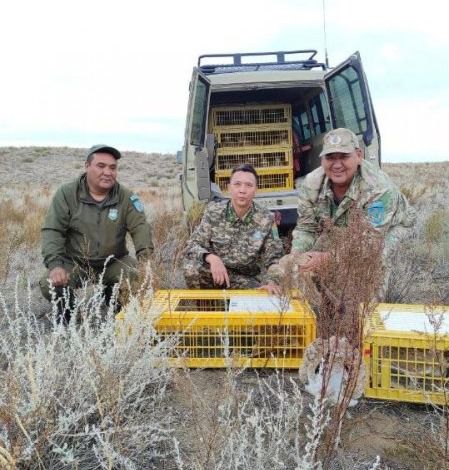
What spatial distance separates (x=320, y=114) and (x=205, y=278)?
13.6 ft

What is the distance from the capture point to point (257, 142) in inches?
317

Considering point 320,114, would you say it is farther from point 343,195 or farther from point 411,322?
point 411,322

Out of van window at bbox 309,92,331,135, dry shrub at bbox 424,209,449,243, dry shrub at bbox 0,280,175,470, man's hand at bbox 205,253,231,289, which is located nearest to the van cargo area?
van window at bbox 309,92,331,135

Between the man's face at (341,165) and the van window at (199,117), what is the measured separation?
268cm

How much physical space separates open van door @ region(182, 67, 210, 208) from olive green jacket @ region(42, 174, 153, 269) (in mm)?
1675

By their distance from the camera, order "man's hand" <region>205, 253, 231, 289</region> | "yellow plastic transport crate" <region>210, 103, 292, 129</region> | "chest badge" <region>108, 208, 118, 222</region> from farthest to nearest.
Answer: "yellow plastic transport crate" <region>210, 103, 292, 129</region> < "chest badge" <region>108, 208, 118, 222</region> < "man's hand" <region>205, 253, 231, 289</region>

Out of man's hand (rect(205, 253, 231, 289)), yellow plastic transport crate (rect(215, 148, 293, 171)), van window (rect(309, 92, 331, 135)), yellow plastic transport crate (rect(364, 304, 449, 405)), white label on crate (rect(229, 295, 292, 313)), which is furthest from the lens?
yellow plastic transport crate (rect(215, 148, 293, 171))

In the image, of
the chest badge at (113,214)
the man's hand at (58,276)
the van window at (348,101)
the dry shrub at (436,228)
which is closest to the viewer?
the man's hand at (58,276)

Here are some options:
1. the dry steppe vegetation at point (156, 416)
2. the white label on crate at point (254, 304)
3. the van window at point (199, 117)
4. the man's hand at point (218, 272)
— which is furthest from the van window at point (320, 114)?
the dry steppe vegetation at point (156, 416)

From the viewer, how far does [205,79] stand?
6.34m

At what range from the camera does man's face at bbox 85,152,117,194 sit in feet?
14.8

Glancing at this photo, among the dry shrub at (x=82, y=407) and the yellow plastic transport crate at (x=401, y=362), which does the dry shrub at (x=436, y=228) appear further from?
the dry shrub at (x=82, y=407)

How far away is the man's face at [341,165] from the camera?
394 centimetres

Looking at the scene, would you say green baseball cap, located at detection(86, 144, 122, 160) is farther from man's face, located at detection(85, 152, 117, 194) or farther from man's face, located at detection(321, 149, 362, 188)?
man's face, located at detection(321, 149, 362, 188)
